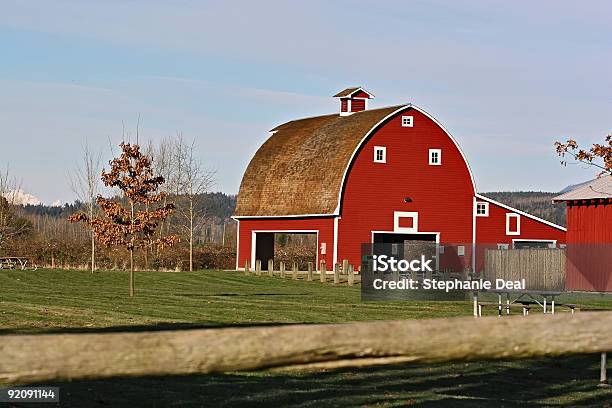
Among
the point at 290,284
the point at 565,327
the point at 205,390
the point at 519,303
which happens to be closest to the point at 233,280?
the point at 290,284

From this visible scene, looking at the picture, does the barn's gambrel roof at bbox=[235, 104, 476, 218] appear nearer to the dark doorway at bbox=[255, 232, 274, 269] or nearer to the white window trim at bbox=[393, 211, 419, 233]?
the dark doorway at bbox=[255, 232, 274, 269]

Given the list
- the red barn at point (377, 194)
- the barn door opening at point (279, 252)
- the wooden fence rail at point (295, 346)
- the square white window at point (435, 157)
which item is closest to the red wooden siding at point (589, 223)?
the red barn at point (377, 194)

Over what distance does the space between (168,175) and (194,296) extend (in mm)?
36991

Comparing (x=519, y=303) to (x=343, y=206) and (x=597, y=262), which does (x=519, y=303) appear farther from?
(x=343, y=206)

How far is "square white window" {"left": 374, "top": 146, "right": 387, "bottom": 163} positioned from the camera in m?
51.0

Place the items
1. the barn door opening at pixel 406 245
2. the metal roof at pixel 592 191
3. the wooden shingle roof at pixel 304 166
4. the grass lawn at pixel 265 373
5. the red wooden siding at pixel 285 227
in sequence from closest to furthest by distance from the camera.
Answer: the grass lawn at pixel 265 373 → the metal roof at pixel 592 191 → the barn door opening at pixel 406 245 → the red wooden siding at pixel 285 227 → the wooden shingle roof at pixel 304 166

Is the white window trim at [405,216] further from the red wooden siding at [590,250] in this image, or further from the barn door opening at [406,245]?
the red wooden siding at [590,250]

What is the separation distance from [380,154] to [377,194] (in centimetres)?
191

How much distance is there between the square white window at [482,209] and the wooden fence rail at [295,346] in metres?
47.6

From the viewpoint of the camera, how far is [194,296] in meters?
31.1

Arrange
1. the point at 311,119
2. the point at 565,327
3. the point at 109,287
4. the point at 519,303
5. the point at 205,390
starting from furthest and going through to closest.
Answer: the point at 311,119, the point at 109,287, the point at 519,303, the point at 205,390, the point at 565,327

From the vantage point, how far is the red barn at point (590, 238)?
39469mm

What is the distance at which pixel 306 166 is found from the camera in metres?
52.7

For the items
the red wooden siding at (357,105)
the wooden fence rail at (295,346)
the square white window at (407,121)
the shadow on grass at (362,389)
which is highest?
the red wooden siding at (357,105)
